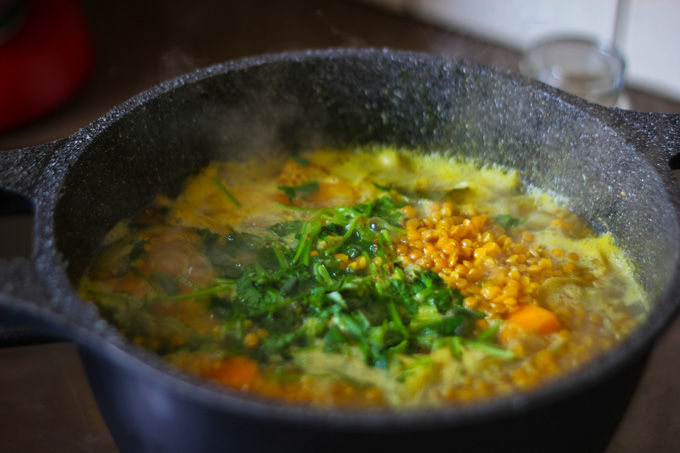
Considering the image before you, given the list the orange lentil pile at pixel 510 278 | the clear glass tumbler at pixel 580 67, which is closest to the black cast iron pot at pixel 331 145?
the orange lentil pile at pixel 510 278

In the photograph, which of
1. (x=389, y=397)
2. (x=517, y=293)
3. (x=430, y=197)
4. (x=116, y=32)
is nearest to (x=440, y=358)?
(x=389, y=397)

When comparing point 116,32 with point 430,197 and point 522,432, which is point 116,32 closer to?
point 430,197

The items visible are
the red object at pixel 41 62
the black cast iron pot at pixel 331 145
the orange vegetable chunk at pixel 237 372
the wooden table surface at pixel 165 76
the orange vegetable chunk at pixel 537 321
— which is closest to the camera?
the black cast iron pot at pixel 331 145

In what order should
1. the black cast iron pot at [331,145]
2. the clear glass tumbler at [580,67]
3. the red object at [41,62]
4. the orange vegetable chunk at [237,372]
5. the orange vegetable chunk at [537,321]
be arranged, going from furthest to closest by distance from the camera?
the red object at [41,62] → the clear glass tumbler at [580,67] → the orange vegetable chunk at [537,321] → the orange vegetable chunk at [237,372] → the black cast iron pot at [331,145]

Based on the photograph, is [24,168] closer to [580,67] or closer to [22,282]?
[22,282]

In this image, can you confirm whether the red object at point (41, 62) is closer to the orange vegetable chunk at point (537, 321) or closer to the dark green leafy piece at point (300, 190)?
the dark green leafy piece at point (300, 190)

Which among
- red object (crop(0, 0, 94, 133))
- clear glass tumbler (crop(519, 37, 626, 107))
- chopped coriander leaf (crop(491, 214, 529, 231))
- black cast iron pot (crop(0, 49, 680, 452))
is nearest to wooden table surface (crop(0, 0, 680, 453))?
red object (crop(0, 0, 94, 133))
